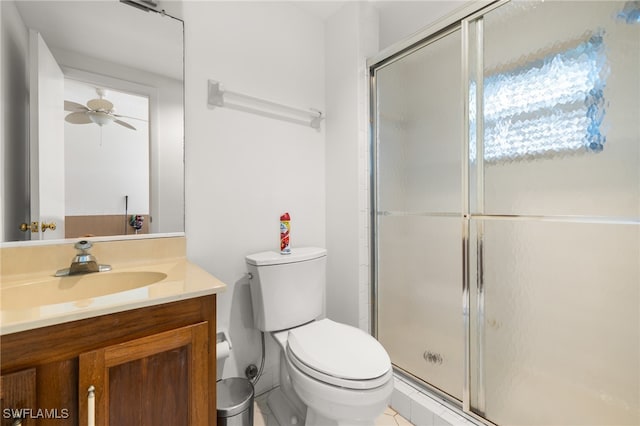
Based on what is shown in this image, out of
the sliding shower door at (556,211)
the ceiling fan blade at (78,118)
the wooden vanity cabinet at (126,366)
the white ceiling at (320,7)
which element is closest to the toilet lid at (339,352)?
the wooden vanity cabinet at (126,366)

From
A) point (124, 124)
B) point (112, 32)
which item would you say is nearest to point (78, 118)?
point (124, 124)

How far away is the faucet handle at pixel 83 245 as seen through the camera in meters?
1.04

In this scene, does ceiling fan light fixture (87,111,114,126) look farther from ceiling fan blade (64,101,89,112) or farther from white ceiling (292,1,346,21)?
white ceiling (292,1,346,21)

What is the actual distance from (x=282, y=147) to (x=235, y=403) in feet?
4.07

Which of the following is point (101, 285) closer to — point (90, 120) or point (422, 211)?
point (90, 120)

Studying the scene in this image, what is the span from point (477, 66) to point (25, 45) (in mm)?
1740

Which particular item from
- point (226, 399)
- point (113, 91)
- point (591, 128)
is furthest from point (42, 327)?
point (591, 128)

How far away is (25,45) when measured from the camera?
3.39 feet

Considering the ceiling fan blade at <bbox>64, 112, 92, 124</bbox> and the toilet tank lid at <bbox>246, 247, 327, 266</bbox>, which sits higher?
the ceiling fan blade at <bbox>64, 112, 92, 124</bbox>

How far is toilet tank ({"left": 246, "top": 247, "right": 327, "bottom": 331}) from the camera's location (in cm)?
137

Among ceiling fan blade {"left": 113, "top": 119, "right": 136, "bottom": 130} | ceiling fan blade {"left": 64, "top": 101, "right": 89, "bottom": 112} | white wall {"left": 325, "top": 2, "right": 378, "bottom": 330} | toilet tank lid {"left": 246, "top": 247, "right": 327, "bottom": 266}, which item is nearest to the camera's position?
ceiling fan blade {"left": 64, "top": 101, "right": 89, "bottom": 112}

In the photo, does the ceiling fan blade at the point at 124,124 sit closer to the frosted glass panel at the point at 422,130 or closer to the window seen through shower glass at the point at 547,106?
the frosted glass panel at the point at 422,130

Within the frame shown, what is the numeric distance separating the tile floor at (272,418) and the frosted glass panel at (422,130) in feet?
3.40

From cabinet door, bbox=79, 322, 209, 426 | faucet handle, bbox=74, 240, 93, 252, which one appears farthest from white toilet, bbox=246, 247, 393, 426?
faucet handle, bbox=74, 240, 93, 252
